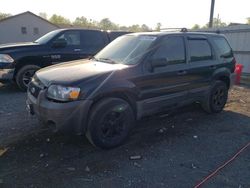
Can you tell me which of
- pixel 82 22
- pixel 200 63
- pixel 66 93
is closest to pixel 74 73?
pixel 66 93

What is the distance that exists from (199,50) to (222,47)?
935 millimetres

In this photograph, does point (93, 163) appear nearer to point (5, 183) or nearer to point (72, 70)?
point (5, 183)

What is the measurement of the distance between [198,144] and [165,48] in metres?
1.77

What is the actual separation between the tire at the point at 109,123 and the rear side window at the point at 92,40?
5.14 metres

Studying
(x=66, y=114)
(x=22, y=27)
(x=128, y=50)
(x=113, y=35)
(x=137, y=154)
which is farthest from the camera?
(x=22, y=27)

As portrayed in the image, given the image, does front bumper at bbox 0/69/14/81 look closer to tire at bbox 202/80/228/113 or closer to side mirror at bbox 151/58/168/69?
side mirror at bbox 151/58/168/69

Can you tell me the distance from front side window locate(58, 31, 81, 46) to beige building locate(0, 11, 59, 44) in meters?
32.3

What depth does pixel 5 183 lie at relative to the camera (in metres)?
3.41

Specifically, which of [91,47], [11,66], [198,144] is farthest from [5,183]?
[91,47]

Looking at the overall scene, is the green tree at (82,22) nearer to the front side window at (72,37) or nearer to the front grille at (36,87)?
the front side window at (72,37)

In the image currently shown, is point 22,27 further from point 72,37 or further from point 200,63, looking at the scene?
point 200,63

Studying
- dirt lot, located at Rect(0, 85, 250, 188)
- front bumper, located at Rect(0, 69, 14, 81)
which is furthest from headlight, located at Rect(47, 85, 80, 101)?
front bumper, located at Rect(0, 69, 14, 81)

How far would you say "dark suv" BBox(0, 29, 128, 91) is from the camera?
777 centimetres

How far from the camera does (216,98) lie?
628 centimetres
